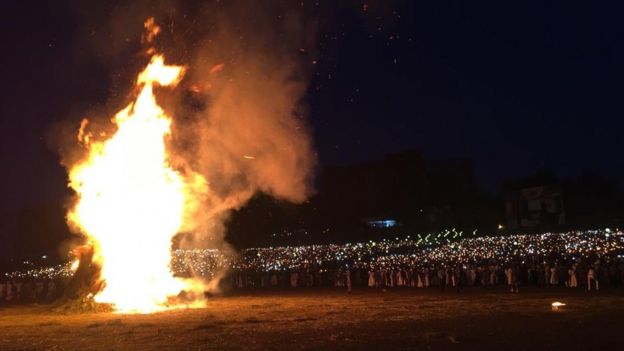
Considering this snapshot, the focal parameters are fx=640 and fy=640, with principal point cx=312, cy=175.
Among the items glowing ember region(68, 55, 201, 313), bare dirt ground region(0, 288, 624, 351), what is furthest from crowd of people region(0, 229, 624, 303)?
glowing ember region(68, 55, 201, 313)

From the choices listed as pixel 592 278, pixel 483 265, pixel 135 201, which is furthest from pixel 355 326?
pixel 483 265

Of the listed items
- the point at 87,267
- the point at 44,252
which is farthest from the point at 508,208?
the point at 44,252

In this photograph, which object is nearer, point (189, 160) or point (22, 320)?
point (22, 320)

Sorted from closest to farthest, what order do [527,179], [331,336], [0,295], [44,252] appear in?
[331,336], [0,295], [527,179], [44,252]

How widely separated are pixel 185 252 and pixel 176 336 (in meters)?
32.3

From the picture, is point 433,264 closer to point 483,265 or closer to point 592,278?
point 483,265

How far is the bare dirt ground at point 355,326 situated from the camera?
13.9m

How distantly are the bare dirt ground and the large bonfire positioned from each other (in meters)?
3.04

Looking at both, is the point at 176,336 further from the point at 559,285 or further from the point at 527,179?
the point at 527,179

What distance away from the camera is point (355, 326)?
1709 centimetres

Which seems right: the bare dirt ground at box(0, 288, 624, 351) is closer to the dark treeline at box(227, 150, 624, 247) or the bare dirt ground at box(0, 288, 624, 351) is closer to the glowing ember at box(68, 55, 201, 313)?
the glowing ember at box(68, 55, 201, 313)

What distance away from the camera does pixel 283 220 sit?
64500 mm

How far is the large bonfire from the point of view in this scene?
2525cm

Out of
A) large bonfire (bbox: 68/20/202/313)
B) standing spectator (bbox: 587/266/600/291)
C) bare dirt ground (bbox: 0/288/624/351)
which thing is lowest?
bare dirt ground (bbox: 0/288/624/351)
